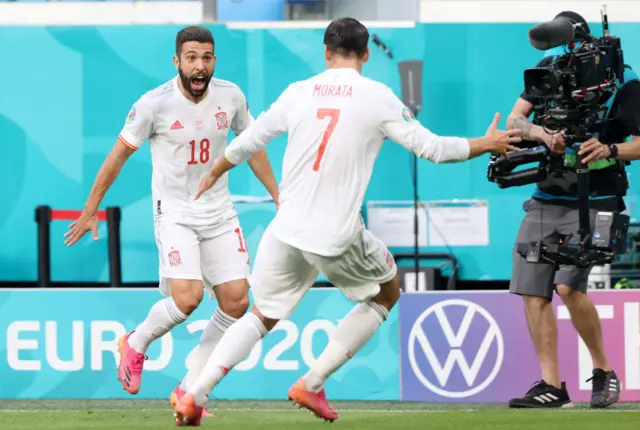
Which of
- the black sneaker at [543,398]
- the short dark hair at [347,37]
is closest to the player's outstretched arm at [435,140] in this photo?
the short dark hair at [347,37]

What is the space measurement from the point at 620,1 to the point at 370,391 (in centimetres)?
589

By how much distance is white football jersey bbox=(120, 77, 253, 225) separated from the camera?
7777mm

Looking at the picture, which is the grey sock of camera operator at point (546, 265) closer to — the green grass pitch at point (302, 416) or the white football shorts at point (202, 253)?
the green grass pitch at point (302, 416)

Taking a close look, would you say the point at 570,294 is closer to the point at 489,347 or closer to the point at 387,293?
the point at 489,347

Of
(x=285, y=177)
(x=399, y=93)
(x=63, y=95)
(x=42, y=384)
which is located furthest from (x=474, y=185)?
(x=285, y=177)

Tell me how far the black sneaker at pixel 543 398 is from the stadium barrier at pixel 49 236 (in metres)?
6.03

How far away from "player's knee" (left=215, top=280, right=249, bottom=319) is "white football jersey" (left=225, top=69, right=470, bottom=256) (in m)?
1.33

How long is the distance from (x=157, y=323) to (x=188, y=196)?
0.72 m

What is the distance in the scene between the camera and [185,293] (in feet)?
25.6

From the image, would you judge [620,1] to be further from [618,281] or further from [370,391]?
[370,391]

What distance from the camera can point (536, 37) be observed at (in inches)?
310

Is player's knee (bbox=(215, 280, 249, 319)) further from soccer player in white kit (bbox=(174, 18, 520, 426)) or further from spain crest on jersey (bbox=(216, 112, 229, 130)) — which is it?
soccer player in white kit (bbox=(174, 18, 520, 426))

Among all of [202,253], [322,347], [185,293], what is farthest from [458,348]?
[185,293]

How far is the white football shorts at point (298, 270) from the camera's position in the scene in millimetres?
6711
